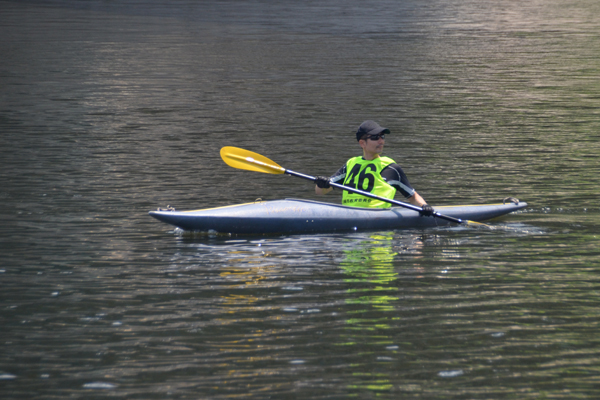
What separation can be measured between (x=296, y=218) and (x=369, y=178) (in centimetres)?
114

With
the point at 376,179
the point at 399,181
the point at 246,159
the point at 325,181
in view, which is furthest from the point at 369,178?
the point at 246,159

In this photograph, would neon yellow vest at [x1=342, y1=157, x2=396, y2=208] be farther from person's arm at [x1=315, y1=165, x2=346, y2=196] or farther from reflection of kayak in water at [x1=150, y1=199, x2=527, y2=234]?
reflection of kayak in water at [x1=150, y1=199, x2=527, y2=234]

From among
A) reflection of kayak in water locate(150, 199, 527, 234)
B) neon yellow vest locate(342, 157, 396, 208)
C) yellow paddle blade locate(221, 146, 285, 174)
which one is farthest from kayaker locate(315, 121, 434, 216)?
yellow paddle blade locate(221, 146, 285, 174)

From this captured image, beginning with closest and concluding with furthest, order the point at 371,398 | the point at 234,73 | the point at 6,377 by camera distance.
Answer: the point at 371,398 → the point at 6,377 → the point at 234,73

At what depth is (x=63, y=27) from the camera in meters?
49.2

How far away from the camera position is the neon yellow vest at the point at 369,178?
1139 cm

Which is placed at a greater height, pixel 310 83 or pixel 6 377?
pixel 310 83

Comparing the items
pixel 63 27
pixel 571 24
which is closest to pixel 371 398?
pixel 63 27

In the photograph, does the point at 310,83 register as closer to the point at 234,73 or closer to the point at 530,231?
the point at 234,73

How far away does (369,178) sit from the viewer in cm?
1145

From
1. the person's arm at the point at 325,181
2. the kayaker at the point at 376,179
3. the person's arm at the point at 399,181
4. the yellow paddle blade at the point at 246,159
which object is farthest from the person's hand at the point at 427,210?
the yellow paddle blade at the point at 246,159

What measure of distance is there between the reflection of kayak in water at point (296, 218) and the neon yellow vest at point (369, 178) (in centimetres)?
25

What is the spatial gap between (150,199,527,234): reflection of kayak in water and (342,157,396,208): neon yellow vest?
0.84ft

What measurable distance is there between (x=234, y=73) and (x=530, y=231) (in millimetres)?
22236
